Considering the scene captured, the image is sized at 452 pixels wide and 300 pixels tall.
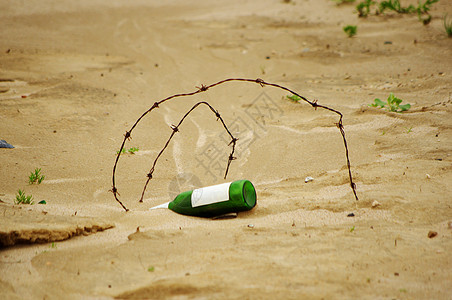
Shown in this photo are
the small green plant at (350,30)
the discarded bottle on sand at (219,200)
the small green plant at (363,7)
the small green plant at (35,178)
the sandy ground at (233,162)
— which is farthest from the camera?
the small green plant at (363,7)

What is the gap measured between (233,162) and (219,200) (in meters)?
1.51

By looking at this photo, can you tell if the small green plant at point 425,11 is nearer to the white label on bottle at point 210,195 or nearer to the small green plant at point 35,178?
the white label on bottle at point 210,195

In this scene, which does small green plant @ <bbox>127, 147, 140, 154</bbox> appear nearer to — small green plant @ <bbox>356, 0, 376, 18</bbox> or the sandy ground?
the sandy ground

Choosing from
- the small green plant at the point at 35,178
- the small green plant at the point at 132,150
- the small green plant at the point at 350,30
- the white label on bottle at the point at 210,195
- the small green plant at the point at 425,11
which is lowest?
the small green plant at the point at 132,150

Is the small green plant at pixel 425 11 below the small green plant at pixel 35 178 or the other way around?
the other way around

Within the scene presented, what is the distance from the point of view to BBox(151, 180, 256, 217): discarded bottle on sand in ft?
9.43

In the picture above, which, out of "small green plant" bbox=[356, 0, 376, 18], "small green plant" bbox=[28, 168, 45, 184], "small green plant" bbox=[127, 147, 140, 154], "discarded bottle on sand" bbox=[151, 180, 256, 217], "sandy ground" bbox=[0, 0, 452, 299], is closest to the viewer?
"sandy ground" bbox=[0, 0, 452, 299]

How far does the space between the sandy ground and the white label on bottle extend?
0.43 ft

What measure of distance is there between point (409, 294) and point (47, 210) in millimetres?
2349

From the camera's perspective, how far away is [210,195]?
2.92 m

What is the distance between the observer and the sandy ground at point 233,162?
219 cm

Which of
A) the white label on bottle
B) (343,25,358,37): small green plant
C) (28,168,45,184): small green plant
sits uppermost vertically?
(343,25,358,37): small green plant

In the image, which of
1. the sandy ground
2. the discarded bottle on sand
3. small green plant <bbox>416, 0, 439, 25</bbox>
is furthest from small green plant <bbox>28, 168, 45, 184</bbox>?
small green plant <bbox>416, 0, 439, 25</bbox>

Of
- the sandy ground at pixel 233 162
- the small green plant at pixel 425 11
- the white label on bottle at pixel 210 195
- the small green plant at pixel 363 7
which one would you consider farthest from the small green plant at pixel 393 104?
the small green plant at pixel 363 7
